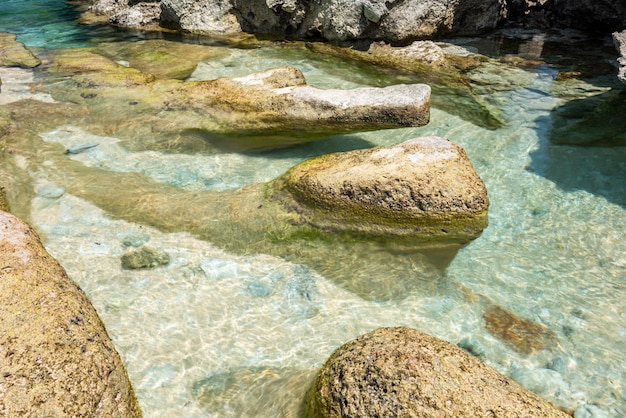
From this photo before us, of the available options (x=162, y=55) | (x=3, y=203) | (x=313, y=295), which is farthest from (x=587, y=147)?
(x=162, y=55)

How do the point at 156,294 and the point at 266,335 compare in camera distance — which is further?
the point at 156,294

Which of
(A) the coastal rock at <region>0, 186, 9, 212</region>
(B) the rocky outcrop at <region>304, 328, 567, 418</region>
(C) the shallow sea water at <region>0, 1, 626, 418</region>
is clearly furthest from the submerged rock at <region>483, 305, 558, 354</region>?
(A) the coastal rock at <region>0, 186, 9, 212</region>

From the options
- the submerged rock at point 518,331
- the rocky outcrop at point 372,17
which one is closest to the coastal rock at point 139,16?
the rocky outcrop at point 372,17

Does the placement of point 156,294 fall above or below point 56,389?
below

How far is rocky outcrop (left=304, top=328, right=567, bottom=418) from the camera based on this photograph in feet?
10.5

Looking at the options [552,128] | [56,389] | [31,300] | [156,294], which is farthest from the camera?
[552,128]

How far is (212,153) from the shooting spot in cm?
807

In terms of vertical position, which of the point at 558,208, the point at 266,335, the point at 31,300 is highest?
the point at 31,300

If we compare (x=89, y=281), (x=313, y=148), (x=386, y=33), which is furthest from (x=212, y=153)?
(x=386, y=33)

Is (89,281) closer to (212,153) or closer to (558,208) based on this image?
(212,153)

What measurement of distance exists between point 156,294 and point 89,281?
0.80 m

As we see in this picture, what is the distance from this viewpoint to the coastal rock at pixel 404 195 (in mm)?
5875

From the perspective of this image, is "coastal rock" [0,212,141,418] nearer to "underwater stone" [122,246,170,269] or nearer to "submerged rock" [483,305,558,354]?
"underwater stone" [122,246,170,269]

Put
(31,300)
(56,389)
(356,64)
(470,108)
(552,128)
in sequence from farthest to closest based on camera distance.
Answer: (356,64) → (470,108) → (552,128) → (31,300) → (56,389)
